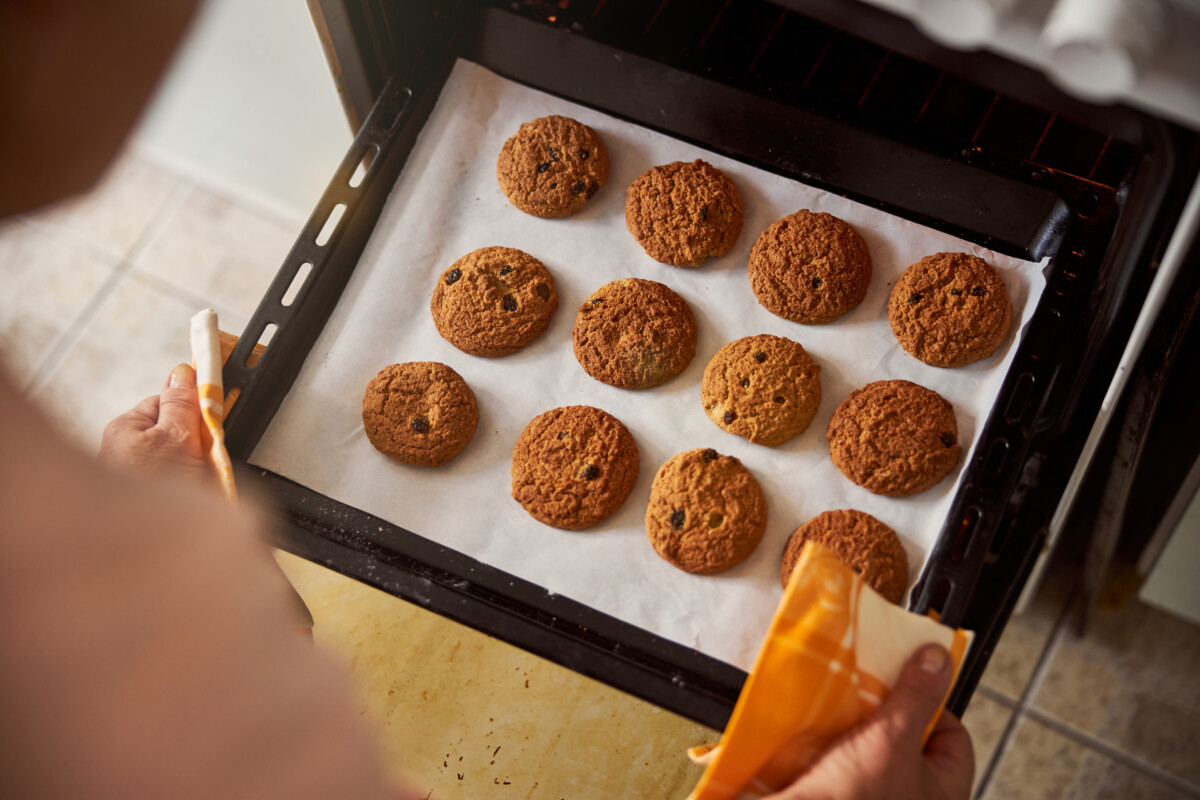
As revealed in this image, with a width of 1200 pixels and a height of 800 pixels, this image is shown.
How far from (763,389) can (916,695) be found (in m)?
0.43

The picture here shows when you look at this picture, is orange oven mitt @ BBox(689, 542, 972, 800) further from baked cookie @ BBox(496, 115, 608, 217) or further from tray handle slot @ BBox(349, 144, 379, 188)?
tray handle slot @ BBox(349, 144, 379, 188)

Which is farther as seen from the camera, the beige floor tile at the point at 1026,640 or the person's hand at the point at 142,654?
the beige floor tile at the point at 1026,640

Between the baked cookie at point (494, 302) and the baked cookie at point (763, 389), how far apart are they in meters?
0.26

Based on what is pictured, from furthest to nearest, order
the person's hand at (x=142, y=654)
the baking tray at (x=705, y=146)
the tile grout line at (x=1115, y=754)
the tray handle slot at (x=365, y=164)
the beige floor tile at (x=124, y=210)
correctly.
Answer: the beige floor tile at (x=124, y=210), the tile grout line at (x=1115, y=754), the tray handle slot at (x=365, y=164), the baking tray at (x=705, y=146), the person's hand at (x=142, y=654)

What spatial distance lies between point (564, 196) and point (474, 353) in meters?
0.26

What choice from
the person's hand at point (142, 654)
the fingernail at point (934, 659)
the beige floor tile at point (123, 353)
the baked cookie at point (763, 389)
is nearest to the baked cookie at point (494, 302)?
the baked cookie at point (763, 389)

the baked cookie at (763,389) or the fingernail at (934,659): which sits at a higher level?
the baked cookie at (763,389)

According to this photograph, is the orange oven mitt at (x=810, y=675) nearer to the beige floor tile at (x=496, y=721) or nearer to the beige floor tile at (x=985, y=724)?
the beige floor tile at (x=496, y=721)

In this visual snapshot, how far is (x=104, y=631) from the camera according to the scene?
353 millimetres

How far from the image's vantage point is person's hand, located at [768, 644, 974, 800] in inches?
31.8

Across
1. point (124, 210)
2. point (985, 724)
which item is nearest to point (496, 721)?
point (985, 724)

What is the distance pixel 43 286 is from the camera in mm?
2389

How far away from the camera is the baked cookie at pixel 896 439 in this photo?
1.08m

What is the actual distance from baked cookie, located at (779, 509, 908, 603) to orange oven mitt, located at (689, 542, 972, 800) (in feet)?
0.54
